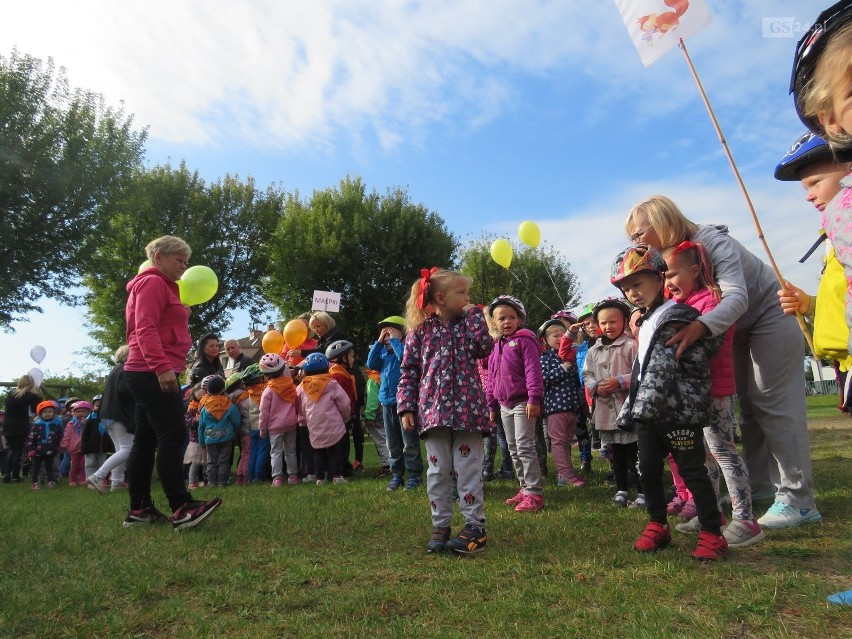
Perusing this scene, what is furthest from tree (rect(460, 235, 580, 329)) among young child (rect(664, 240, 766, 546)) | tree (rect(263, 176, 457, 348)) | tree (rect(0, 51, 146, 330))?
young child (rect(664, 240, 766, 546))

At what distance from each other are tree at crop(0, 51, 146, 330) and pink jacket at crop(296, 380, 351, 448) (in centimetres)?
1479

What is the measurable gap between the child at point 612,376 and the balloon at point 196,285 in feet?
16.1

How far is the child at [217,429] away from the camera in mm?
8539

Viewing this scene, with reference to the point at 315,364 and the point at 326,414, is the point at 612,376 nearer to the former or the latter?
the point at 326,414

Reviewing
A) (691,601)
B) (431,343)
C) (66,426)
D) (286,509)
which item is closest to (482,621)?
(691,601)

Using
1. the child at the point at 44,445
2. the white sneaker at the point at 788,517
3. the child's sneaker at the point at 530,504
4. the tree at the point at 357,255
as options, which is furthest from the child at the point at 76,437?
the tree at the point at 357,255

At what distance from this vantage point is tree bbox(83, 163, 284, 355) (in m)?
26.5

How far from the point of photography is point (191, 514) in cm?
456

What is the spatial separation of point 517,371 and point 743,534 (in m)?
2.25

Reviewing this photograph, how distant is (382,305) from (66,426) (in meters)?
17.4

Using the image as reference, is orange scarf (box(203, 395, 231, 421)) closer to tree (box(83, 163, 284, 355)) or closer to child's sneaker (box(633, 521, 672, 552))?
child's sneaker (box(633, 521, 672, 552))

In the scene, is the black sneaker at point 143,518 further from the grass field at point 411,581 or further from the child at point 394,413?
the child at point 394,413

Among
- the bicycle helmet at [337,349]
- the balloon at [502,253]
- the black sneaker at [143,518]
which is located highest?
the balloon at [502,253]

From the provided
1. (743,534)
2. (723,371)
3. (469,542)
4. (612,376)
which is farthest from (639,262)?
(612,376)
